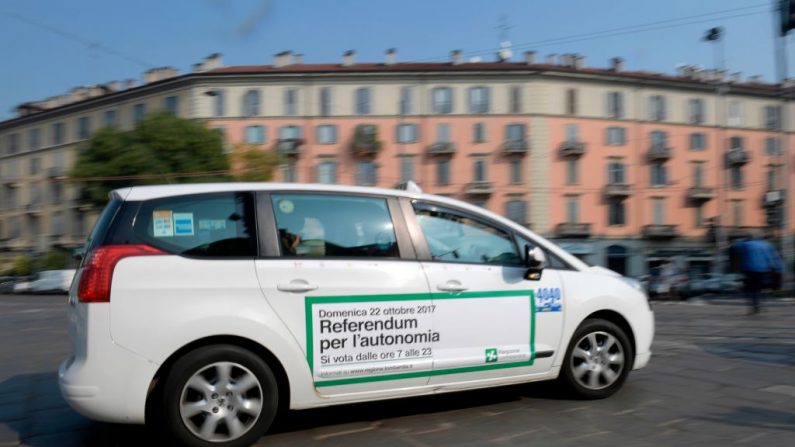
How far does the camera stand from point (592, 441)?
4613 millimetres

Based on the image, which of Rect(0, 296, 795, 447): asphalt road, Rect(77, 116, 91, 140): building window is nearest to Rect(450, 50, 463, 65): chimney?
Rect(77, 116, 91, 140): building window

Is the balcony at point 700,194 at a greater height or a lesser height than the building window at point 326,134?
lesser

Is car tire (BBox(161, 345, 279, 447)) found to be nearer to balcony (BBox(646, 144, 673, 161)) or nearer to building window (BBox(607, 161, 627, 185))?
building window (BBox(607, 161, 627, 185))

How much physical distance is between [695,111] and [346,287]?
2250 inches

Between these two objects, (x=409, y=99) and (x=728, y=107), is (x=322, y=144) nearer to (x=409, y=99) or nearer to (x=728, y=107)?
Result: (x=409, y=99)

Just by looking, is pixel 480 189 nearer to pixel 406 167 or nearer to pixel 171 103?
pixel 406 167

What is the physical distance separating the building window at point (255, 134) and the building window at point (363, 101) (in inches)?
283

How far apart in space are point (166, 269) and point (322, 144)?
49.5m

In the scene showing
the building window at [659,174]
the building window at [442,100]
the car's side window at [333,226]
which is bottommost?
the car's side window at [333,226]

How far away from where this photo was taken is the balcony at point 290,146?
2058 inches

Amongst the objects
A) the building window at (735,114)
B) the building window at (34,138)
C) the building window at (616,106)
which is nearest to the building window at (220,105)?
the building window at (34,138)

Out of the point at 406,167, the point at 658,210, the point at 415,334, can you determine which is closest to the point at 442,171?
the point at 406,167

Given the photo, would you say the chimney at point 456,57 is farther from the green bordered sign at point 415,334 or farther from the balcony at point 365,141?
the green bordered sign at point 415,334

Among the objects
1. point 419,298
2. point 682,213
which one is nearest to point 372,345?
point 419,298
